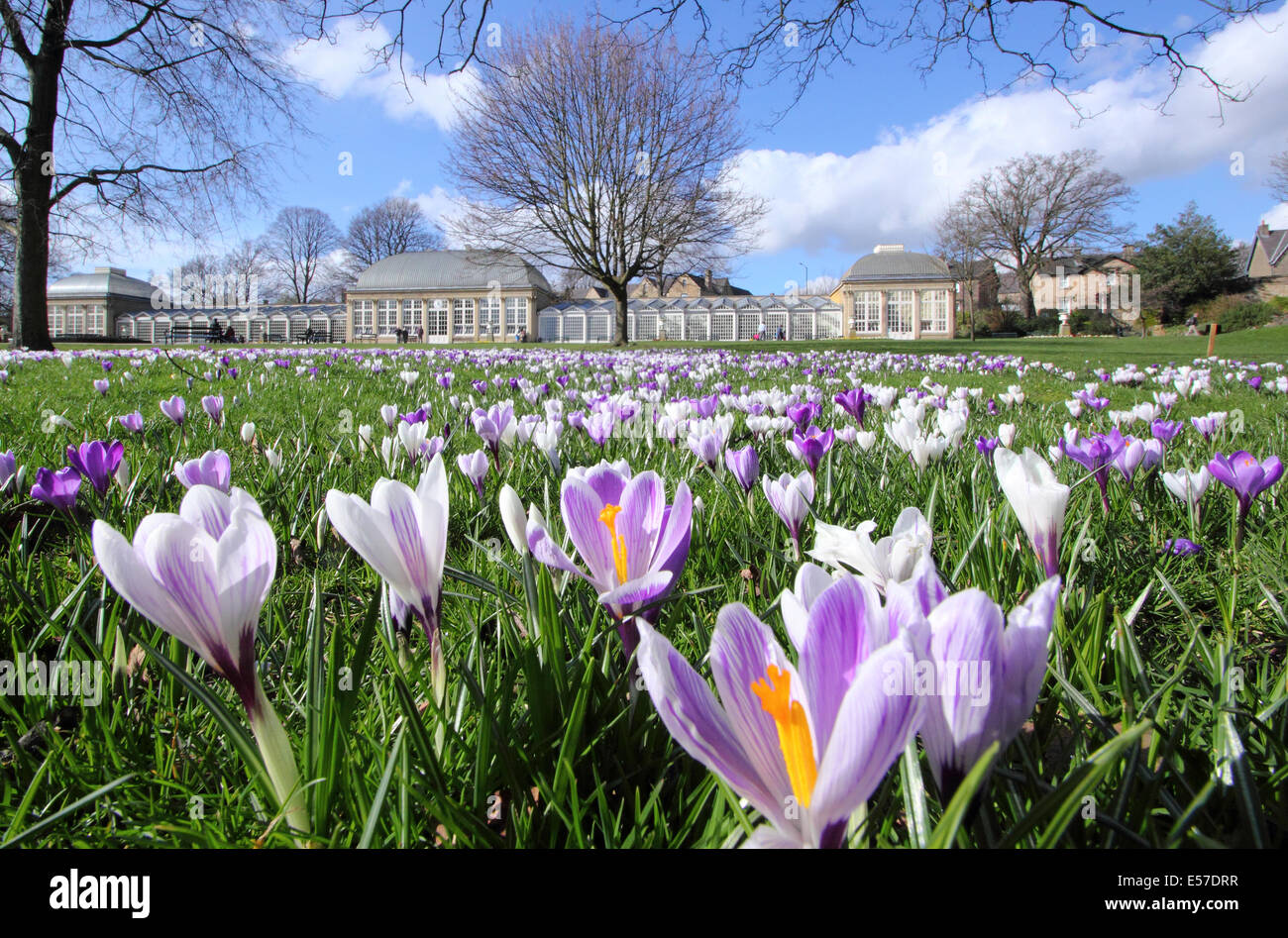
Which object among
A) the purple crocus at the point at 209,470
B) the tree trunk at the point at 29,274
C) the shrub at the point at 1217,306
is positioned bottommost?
the purple crocus at the point at 209,470

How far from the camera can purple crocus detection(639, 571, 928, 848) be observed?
0.52 metres

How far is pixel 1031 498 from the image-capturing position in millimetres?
1077

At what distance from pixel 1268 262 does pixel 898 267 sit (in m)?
30.5

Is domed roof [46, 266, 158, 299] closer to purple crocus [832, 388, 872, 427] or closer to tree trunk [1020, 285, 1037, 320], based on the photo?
tree trunk [1020, 285, 1037, 320]

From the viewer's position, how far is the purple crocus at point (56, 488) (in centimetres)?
173

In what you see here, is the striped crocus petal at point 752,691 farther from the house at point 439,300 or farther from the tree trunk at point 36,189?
the house at point 439,300

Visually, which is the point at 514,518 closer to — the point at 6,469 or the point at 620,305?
the point at 6,469

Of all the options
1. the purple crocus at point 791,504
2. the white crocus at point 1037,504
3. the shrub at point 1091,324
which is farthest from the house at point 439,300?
the white crocus at point 1037,504

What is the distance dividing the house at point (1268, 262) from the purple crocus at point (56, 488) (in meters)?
70.1

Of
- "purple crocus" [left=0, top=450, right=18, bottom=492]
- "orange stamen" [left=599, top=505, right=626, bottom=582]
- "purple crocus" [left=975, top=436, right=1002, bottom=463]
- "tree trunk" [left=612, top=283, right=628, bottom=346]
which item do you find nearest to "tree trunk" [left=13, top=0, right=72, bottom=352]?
"tree trunk" [left=612, top=283, right=628, bottom=346]

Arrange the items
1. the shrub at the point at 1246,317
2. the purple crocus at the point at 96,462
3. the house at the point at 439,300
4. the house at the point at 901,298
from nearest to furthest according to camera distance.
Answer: the purple crocus at the point at 96,462
the shrub at the point at 1246,317
the house at the point at 901,298
the house at the point at 439,300

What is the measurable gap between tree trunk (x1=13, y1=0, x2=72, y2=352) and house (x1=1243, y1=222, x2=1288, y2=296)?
69.4 meters

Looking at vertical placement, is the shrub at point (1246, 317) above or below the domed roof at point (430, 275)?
below

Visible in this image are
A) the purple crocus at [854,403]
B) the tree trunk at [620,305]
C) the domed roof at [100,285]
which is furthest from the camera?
the domed roof at [100,285]
